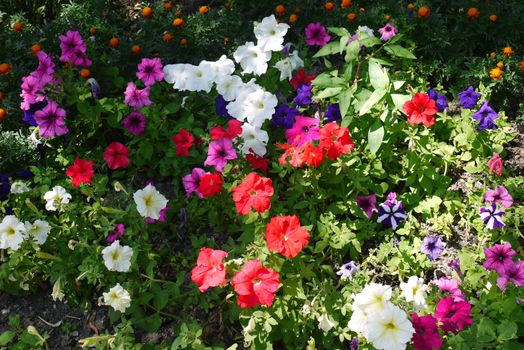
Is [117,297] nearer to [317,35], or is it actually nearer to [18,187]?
[18,187]

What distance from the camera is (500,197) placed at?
287 centimetres

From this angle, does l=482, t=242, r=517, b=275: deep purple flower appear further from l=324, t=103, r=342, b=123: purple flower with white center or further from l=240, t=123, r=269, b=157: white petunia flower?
l=240, t=123, r=269, b=157: white petunia flower

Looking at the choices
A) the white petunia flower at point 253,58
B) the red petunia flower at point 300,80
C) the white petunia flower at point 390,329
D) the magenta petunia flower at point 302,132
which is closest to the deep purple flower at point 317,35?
the red petunia flower at point 300,80

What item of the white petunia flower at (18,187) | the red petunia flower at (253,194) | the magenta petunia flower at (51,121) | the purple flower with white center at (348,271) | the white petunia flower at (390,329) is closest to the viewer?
the white petunia flower at (390,329)

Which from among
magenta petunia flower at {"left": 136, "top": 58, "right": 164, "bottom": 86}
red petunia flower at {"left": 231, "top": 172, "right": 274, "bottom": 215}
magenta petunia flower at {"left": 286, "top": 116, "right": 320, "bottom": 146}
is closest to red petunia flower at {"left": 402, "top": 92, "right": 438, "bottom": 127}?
magenta petunia flower at {"left": 286, "top": 116, "right": 320, "bottom": 146}

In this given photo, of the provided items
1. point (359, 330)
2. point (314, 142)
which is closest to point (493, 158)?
point (314, 142)

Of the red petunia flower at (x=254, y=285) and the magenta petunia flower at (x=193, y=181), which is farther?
the magenta petunia flower at (x=193, y=181)

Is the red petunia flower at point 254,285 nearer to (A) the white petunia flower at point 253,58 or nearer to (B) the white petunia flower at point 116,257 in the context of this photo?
(B) the white petunia flower at point 116,257

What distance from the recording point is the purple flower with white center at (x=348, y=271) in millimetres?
2682

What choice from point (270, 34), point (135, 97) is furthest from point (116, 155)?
point (270, 34)

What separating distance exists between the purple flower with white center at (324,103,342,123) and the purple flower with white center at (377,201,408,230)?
1.86 ft

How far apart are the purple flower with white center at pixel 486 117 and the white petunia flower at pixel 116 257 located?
1957 millimetres

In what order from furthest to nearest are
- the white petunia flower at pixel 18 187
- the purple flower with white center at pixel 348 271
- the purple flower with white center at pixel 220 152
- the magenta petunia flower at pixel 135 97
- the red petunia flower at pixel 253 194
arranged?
the magenta petunia flower at pixel 135 97
the white petunia flower at pixel 18 187
the purple flower with white center at pixel 220 152
the purple flower with white center at pixel 348 271
the red petunia flower at pixel 253 194

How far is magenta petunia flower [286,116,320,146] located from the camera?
296 centimetres
